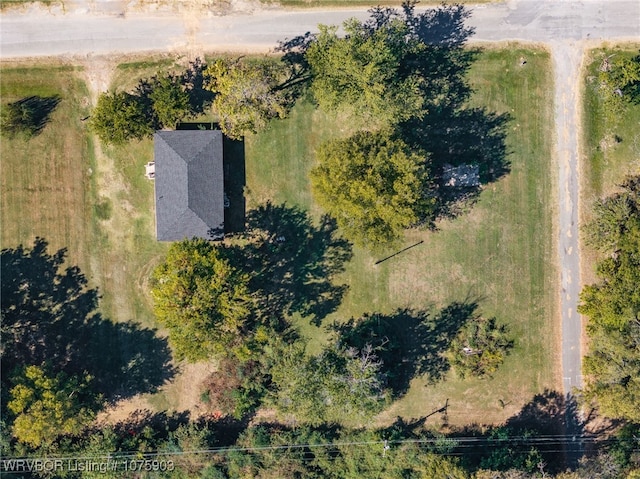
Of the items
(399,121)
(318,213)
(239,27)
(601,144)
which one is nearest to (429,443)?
(318,213)

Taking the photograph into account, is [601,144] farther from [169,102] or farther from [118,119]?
[118,119]

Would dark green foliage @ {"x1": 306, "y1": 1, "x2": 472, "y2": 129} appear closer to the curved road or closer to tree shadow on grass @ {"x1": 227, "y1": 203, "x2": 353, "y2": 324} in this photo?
the curved road

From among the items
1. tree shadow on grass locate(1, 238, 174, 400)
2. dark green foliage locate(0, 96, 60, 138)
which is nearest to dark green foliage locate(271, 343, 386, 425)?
tree shadow on grass locate(1, 238, 174, 400)

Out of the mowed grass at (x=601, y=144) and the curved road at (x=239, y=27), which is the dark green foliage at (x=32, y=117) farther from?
the mowed grass at (x=601, y=144)

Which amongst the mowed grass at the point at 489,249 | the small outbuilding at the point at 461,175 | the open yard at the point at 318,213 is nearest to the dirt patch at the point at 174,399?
the open yard at the point at 318,213

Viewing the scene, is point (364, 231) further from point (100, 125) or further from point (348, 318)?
point (100, 125)

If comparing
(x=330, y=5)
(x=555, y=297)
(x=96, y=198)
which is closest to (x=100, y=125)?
(x=96, y=198)
